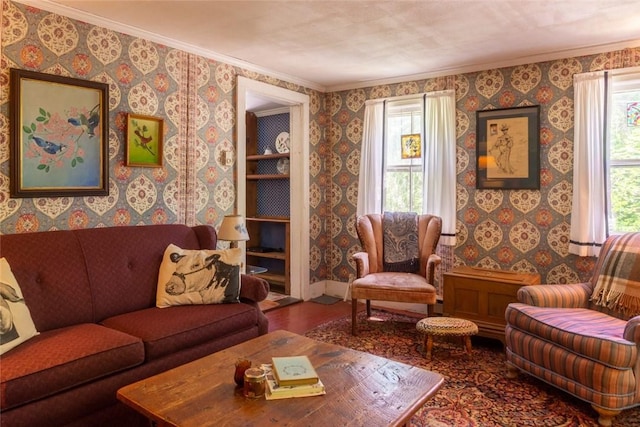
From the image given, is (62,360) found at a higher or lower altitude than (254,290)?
lower

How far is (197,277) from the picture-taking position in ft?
9.53

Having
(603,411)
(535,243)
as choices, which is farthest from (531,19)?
(603,411)

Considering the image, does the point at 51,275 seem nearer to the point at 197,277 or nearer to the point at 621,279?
the point at 197,277

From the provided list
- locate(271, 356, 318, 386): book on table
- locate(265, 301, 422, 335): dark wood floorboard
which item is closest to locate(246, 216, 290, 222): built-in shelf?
locate(265, 301, 422, 335): dark wood floorboard

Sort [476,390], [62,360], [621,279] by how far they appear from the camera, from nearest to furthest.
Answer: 1. [62,360]
2. [476,390]
3. [621,279]

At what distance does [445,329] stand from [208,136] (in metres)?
2.49

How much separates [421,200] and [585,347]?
236 cm

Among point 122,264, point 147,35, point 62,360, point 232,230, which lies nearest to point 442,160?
point 232,230

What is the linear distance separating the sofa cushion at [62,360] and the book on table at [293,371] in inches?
32.3

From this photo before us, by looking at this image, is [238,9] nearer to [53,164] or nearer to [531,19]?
[53,164]

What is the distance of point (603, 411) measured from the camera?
2295mm

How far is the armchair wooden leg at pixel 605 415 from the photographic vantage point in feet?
7.48

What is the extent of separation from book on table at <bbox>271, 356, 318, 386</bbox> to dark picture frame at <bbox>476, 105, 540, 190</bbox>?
9.44 feet

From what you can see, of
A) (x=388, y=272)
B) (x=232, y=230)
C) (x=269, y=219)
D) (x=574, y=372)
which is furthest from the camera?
(x=269, y=219)
